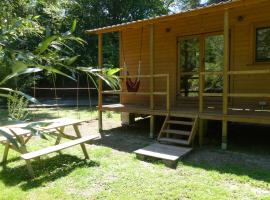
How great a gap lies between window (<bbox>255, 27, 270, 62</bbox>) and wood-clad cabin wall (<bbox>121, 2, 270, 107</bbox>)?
138 millimetres

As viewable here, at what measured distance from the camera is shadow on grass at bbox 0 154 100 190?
428 centimetres

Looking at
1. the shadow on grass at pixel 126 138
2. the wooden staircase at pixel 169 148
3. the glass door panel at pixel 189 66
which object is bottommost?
the shadow on grass at pixel 126 138

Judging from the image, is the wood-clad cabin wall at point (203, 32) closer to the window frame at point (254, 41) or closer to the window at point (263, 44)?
the window frame at point (254, 41)

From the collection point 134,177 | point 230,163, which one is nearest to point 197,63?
point 230,163

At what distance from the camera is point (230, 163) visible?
5.03 metres

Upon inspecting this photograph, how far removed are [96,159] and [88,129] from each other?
3231mm

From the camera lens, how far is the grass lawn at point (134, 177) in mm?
3832

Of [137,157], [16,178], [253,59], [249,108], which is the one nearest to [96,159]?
[137,157]

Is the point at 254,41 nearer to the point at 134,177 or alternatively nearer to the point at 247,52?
the point at 247,52

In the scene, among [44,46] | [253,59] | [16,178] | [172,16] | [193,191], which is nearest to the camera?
[44,46]

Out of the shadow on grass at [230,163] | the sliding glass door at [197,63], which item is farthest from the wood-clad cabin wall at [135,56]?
the shadow on grass at [230,163]

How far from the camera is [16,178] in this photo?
175 inches

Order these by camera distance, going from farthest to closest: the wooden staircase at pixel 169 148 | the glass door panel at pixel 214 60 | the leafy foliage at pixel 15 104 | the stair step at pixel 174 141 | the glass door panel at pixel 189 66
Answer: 1. the glass door panel at pixel 189 66
2. the glass door panel at pixel 214 60
3. the stair step at pixel 174 141
4. the wooden staircase at pixel 169 148
5. the leafy foliage at pixel 15 104

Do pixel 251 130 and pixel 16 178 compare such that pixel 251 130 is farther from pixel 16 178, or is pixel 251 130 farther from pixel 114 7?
pixel 114 7
